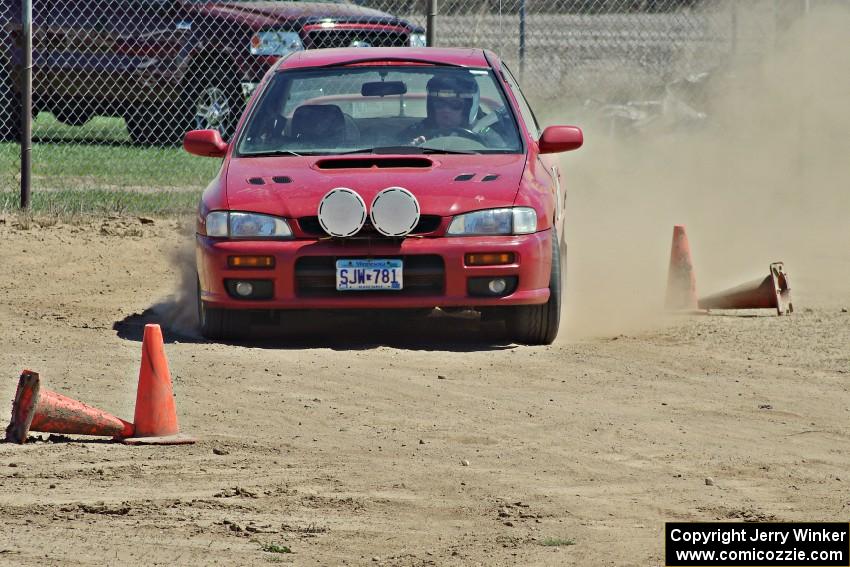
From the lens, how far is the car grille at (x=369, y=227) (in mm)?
7992

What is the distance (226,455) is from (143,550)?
48.8 inches

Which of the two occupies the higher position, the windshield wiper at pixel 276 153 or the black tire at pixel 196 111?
the black tire at pixel 196 111

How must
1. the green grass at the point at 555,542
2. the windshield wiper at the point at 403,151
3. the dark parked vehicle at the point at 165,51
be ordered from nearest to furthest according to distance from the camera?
the green grass at the point at 555,542
the windshield wiper at the point at 403,151
the dark parked vehicle at the point at 165,51

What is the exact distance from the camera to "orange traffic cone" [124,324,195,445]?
239 inches

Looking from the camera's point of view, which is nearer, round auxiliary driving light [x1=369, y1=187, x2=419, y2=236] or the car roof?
round auxiliary driving light [x1=369, y1=187, x2=419, y2=236]

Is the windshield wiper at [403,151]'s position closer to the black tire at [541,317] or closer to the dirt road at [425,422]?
the black tire at [541,317]

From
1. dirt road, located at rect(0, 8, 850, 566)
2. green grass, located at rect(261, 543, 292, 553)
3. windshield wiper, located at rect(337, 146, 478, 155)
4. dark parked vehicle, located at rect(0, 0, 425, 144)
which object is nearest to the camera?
green grass, located at rect(261, 543, 292, 553)

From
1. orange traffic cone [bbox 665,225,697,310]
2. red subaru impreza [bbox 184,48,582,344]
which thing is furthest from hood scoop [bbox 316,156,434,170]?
orange traffic cone [bbox 665,225,697,310]

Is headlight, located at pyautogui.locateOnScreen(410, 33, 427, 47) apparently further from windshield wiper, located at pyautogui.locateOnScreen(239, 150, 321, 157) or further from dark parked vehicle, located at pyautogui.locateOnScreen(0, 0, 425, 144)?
windshield wiper, located at pyautogui.locateOnScreen(239, 150, 321, 157)

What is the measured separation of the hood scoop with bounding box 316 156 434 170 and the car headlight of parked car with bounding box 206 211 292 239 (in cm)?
53

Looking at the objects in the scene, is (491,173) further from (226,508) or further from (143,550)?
(143,550)

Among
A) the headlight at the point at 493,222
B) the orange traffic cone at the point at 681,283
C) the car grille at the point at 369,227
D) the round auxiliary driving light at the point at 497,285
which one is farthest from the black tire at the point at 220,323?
the orange traffic cone at the point at 681,283

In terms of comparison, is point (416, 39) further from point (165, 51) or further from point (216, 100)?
point (165, 51)

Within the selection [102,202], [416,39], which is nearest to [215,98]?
[416,39]
